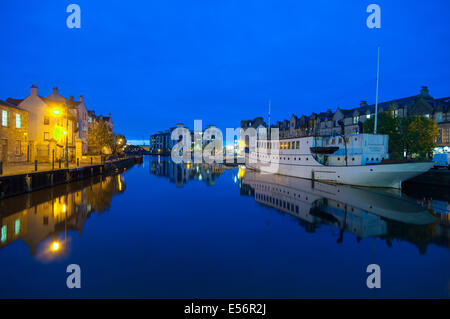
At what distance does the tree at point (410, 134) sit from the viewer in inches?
1496

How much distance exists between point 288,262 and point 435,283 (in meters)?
4.92

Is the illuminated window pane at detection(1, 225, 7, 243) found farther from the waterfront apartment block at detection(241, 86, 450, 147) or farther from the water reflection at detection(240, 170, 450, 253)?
the waterfront apartment block at detection(241, 86, 450, 147)

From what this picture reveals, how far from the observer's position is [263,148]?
170 feet

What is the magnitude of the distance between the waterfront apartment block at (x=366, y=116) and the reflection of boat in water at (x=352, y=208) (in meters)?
19.4

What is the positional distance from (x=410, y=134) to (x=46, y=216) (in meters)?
46.7

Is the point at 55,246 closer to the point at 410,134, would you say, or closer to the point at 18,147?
the point at 18,147

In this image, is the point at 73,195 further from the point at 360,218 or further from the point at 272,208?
the point at 360,218

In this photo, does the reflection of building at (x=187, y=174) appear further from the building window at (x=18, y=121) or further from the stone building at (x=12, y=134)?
the building window at (x=18, y=121)

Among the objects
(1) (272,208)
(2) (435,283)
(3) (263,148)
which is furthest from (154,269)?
(3) (263,148)

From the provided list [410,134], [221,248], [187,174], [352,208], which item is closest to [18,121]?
[187,174]

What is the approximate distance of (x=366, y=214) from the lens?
1833 cm

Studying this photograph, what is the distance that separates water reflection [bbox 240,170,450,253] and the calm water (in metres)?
0.08
